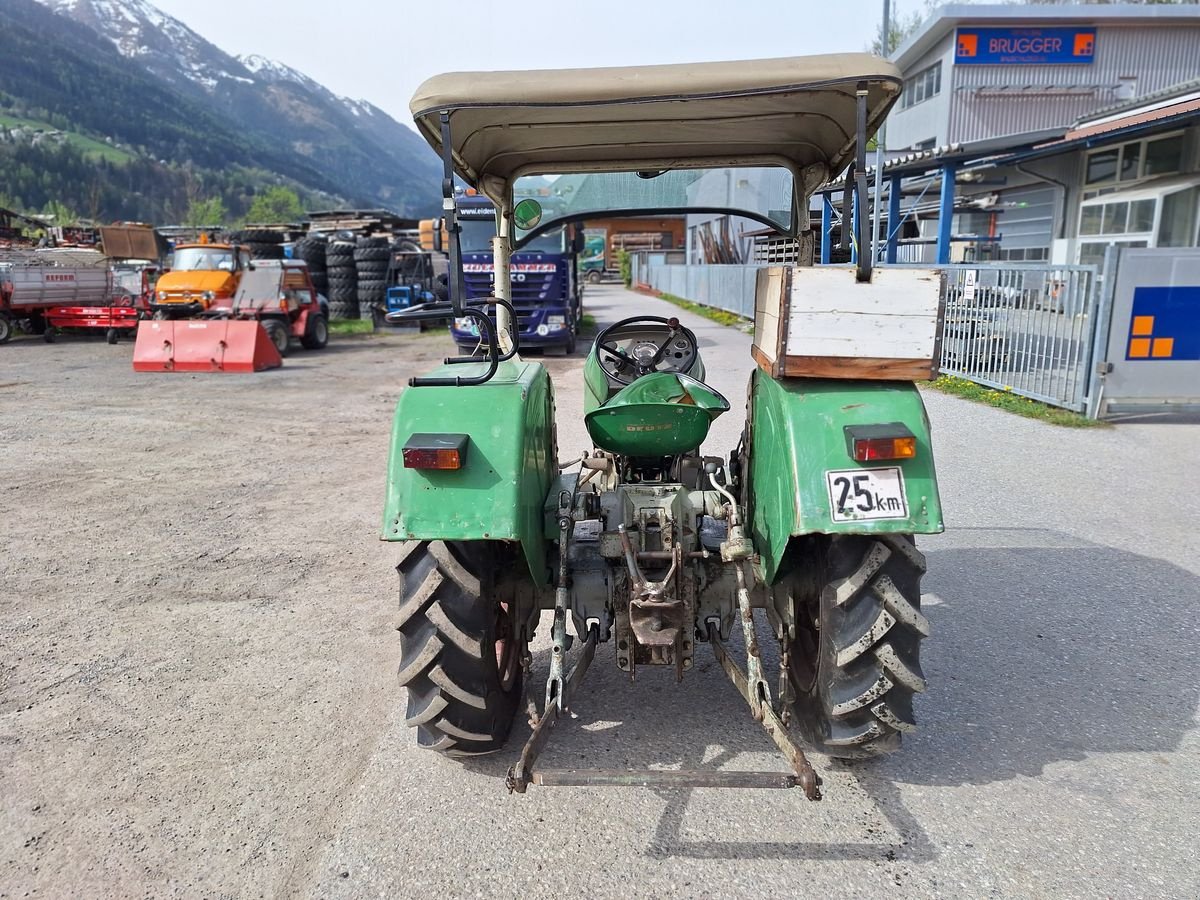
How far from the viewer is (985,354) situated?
1124cm

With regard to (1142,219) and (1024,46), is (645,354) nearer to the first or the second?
(1142,219)

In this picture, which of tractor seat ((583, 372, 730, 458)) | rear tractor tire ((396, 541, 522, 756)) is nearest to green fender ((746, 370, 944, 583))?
tractor seat ((583, 372, 730, 458))

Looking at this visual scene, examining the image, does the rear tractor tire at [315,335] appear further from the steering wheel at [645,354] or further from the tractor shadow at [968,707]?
the tractor shadow at [968,707]

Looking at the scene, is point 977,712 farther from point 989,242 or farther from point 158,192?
point 158,192

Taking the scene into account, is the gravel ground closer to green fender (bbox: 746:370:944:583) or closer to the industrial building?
A: green fender (bbox: 746:370:944:583)

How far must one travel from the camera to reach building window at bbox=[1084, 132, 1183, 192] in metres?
16.3

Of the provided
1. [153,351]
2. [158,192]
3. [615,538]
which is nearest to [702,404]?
[615,538]

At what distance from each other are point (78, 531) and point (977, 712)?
6033 millimetres

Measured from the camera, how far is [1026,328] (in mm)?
10188

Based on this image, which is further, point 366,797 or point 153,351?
point 153,351

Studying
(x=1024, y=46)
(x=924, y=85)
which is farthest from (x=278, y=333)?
(x=1024, y=46)

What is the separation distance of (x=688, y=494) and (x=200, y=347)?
13641 millimetres

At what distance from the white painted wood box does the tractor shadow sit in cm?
151

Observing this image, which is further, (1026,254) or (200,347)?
(1026,254)
